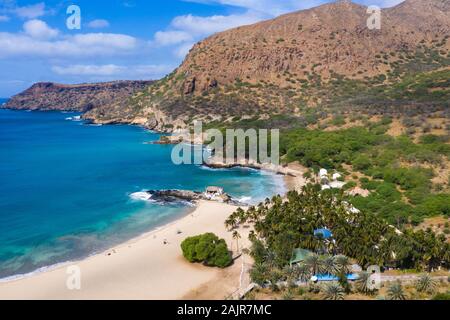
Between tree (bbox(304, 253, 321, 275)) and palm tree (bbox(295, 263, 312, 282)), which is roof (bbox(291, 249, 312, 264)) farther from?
palm tree (bbox(295, 263, 312, 282))

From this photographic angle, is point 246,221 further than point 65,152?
No

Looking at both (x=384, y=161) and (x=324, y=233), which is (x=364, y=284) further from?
(x=384, y=161)

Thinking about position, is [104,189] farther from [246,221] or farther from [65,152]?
[65,152]

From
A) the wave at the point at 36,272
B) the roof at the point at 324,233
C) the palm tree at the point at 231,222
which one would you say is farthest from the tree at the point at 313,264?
the wave at the point at 36,272

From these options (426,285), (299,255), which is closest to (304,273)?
(299,255)

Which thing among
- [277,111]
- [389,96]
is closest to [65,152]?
[277,111]
